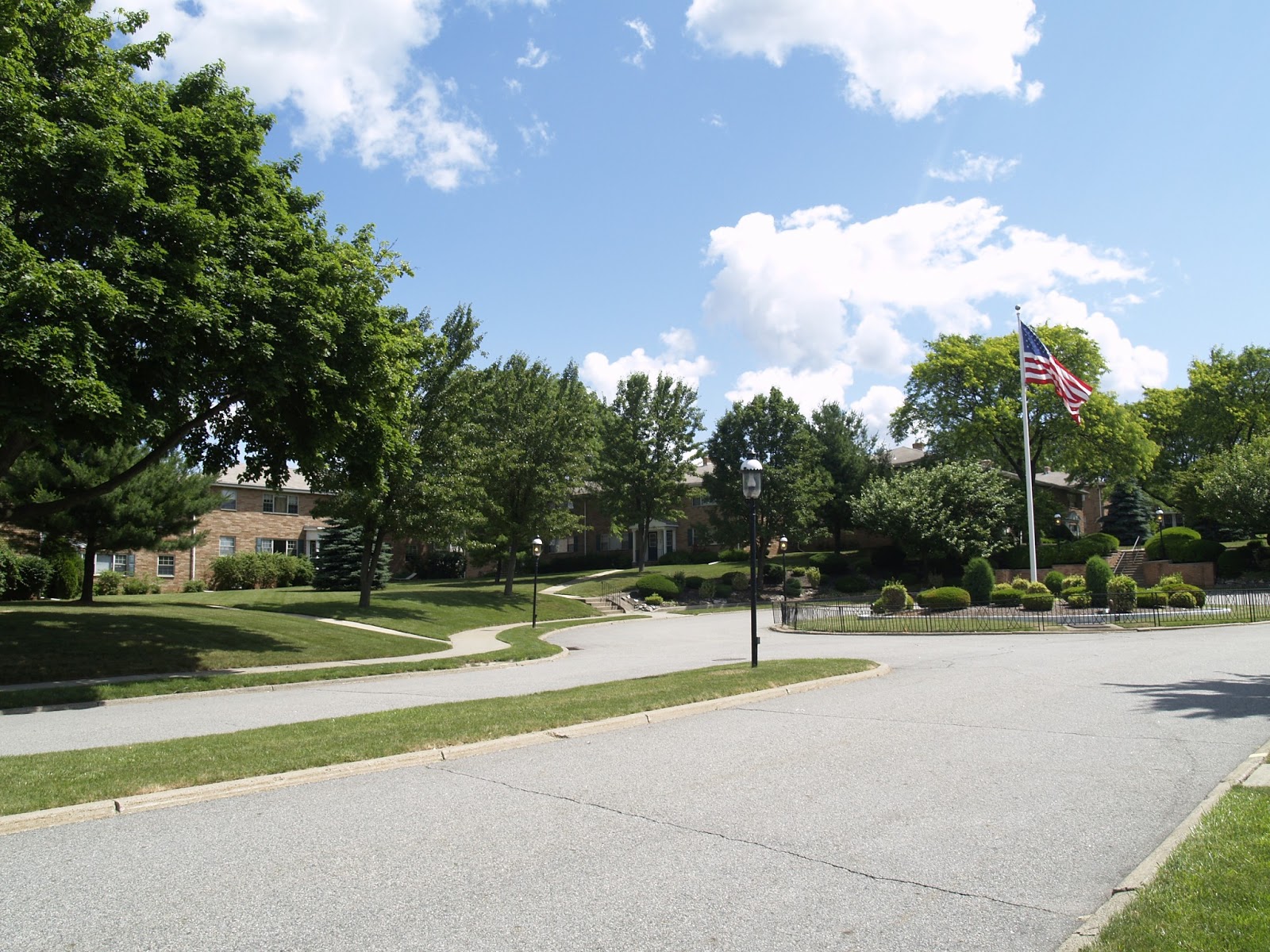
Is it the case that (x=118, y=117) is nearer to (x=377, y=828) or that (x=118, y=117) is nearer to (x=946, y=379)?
(x=377, y=828)

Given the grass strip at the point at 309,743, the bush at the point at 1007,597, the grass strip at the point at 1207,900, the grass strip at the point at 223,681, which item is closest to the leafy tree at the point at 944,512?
the bush at the point at 1007,597

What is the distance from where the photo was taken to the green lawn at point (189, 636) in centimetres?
1662

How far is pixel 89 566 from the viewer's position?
27.0m

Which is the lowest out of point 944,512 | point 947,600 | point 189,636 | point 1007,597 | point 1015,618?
point 1015,618

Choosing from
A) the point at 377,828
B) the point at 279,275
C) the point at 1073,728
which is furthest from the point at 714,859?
the point at 279,275

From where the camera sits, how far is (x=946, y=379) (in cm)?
5428

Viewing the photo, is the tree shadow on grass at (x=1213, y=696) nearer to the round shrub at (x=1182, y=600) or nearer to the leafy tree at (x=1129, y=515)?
the round shrub at (x=1182, y=600)

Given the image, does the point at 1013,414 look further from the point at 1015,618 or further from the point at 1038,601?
the point at 1015,618

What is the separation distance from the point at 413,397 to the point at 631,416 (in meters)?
25.8

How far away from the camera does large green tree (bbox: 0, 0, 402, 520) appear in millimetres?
12672

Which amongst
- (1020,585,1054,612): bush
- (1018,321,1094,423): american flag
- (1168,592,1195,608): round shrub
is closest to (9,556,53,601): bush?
(1020,585,1054,612): bush

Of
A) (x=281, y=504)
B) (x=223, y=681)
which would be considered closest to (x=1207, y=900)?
(x=223, y=681)

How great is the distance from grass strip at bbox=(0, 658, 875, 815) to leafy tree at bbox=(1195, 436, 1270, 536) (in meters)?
39.8

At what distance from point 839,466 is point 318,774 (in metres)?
53.6
